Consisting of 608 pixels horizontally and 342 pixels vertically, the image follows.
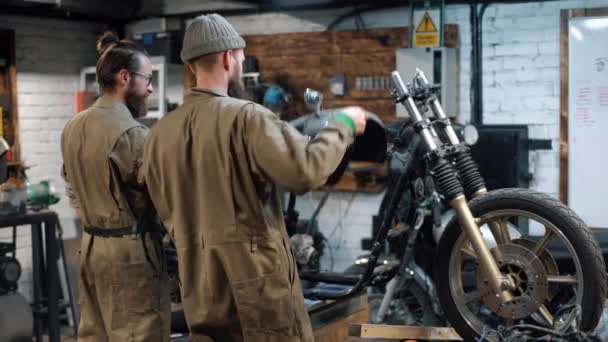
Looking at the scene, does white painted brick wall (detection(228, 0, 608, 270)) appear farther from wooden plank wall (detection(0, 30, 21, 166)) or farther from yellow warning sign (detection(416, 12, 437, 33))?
wooden plank wall (detection(0, 30, 21, 166))

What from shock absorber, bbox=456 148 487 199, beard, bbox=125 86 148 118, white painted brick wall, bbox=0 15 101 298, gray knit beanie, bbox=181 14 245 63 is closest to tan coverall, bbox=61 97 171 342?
beard, bbox=125 86 148 118

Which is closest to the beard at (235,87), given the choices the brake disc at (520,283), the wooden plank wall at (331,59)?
the brake disc at (520,283)

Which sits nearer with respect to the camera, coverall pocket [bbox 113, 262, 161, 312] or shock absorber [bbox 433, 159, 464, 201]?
shock absorber [bbox 433, 159, 464, 201]

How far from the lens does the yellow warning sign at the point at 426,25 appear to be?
5.46m

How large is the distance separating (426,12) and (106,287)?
10.5ft

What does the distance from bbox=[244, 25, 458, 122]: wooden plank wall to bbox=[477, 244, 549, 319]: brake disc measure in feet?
9.94

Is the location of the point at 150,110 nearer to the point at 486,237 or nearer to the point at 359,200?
the point at 359,200

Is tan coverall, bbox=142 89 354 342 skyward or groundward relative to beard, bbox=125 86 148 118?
groundward

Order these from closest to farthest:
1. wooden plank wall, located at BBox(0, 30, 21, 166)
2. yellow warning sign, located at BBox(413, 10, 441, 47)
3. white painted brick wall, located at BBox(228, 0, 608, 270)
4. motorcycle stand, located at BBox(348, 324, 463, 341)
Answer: motorcycle stand, located at BBox(348, 324, 463, 341), white painted brick wall, located at BBox(228, 0, 608, 270), yellow warning sign, located at BBox(413, 10, 441, 47), wooden plank wall, located at BBox(0, 30, 21, 166)

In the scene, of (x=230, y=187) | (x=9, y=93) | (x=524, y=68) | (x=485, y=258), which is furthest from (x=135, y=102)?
(x=9, y=93)

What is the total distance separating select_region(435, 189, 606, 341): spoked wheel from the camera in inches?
104

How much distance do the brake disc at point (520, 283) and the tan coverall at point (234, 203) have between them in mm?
717

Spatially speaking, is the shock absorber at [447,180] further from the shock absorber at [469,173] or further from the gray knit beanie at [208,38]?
the gray knit beanie at [208,38]

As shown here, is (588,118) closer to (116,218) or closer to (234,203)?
(116,218)
